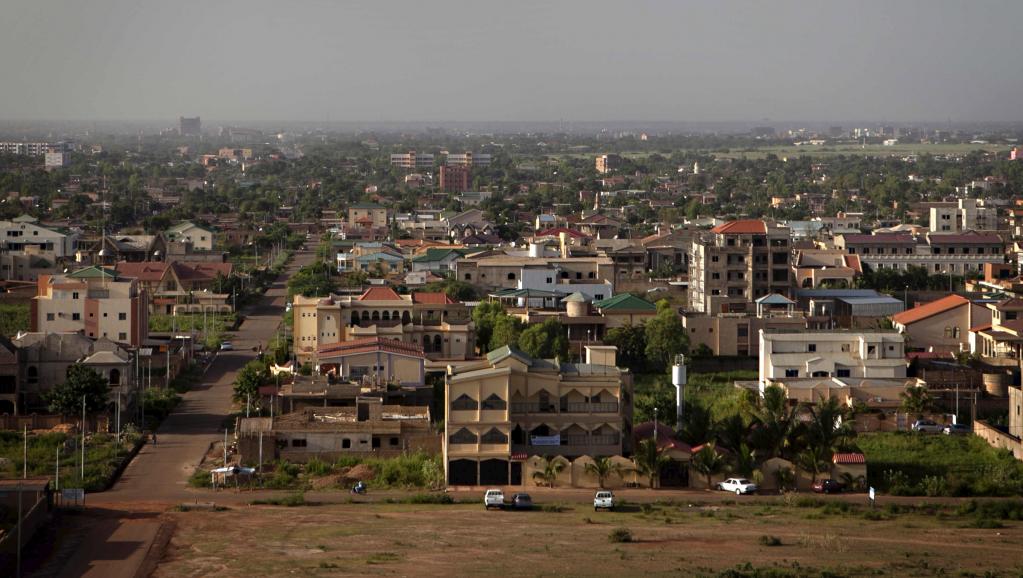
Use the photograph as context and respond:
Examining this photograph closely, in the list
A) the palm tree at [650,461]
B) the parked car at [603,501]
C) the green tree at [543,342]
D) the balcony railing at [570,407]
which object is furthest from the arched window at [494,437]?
the green tree at [543,342]

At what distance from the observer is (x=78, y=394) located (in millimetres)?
26047

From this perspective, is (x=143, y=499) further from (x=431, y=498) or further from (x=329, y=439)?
→ (x=431, y=498)

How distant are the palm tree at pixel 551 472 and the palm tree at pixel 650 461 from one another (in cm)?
92

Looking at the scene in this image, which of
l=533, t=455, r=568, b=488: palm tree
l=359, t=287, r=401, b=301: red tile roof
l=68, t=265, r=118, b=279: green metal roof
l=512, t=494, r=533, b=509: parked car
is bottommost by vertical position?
l=512, t=494, r=533, b=509: parked car

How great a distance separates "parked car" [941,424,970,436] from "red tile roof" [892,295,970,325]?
726cm

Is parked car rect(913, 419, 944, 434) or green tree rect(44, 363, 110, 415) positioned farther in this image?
parked car rect(913, 419, 944, 434)

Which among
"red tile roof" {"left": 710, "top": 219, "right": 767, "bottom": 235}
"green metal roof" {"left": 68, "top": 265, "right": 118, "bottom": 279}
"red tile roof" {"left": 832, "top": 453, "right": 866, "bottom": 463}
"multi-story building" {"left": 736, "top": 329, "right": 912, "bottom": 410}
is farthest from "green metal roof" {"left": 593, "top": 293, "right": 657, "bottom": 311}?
"red tile roof" {"left": 832, "top": 453, "right": 866, "bottom": 463}

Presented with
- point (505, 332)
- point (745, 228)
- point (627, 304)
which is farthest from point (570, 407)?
point (745, 228)

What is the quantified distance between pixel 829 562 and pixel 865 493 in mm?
3824

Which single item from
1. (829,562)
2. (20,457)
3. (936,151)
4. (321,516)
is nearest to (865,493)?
(829,562)

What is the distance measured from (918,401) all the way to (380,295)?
1162 cm

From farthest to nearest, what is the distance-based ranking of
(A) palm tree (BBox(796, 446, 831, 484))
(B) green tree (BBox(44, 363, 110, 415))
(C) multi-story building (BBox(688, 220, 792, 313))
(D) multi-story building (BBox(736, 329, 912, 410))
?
(C) multi-story building (BBox(688, 220, 792, 313)) < (D) multi-story building (BBox(736, 329, 912, 410)) < (B) green tree (BBox(44, 363, 110, 415)) < (A) palm tree (BBox(796, 446, 831, 484))

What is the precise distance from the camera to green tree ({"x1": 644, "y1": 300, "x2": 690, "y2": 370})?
32.4 metres

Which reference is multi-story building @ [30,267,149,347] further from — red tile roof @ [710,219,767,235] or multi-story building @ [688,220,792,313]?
red tile roof @ [710,219,767,235]
